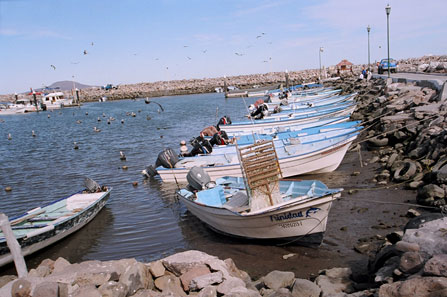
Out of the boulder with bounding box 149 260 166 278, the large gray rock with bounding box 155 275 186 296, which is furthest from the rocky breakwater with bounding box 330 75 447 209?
the boulder with bounding box 149 260 166 278

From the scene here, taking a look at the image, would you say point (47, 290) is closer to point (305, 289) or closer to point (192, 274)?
point (192, 274)

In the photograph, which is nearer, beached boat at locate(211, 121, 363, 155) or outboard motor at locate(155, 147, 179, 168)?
outboard motor at locate(155, 147, 179, 168)

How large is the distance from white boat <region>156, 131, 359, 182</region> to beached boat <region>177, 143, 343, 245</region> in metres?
5.10

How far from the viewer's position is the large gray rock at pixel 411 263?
5.67 meters

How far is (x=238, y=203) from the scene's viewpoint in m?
10.9

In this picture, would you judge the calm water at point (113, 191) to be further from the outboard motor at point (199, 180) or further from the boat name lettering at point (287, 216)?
the boat name lettering at point (287, 216)

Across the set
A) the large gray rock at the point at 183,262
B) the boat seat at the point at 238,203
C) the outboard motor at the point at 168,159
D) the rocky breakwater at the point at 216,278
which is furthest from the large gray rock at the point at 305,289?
the outboard motor at the point at 168,159

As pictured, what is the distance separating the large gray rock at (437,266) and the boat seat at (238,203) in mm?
5253

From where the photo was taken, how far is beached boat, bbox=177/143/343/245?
30.4ft

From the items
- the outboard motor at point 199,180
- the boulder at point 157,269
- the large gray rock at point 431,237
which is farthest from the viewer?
the outboard motor at point 199,180

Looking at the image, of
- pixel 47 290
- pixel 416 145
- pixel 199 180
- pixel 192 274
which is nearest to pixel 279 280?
pixel 192 274

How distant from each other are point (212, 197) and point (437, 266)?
25.0 feet

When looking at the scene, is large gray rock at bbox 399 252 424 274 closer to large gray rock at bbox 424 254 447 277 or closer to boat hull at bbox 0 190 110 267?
large gray rock at bbox 424 254 447 277

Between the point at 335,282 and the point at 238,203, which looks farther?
the point at 238,203
